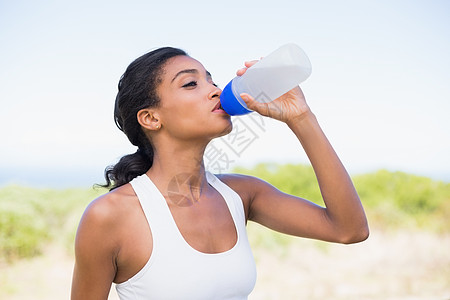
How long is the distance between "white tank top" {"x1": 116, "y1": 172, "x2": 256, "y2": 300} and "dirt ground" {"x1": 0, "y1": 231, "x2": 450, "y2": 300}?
110 inches

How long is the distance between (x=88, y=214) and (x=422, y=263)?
4.16 m

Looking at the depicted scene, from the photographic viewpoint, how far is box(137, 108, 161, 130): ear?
1199 mm

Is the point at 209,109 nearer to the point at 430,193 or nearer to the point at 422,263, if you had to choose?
the point at 422,263

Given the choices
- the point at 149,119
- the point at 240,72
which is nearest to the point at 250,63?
the point at 240,72

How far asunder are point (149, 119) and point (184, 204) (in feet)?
0.83

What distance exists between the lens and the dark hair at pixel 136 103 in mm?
1215

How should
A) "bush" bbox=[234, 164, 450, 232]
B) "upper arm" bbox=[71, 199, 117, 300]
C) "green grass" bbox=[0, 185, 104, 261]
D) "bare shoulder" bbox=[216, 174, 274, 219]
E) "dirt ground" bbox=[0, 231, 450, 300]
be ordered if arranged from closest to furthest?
1. "upper arm" bbox=[71, 199, 117, 300]
2. "bare shoulder" bbox=[216, 174, 274, 219]
3. "dirt ground" bbox=[0, 231, 450, 300]
4. "green grass" bbox=[0, 185, 104, 261]
5. "bush" bbox=[234, 164, 450, 232]

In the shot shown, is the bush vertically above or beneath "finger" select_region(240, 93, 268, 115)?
beneath

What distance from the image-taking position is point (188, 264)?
106 centimetres

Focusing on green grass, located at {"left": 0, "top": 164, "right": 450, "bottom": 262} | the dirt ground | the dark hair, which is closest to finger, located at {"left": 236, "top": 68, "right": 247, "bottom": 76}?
the dark hair

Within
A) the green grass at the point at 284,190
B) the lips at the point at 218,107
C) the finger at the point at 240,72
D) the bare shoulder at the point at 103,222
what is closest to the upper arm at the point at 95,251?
the bare shoulder at the point at 103,222

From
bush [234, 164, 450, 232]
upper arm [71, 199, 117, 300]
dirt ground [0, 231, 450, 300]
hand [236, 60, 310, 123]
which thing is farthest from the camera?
bush [234, 164, 450, 232]

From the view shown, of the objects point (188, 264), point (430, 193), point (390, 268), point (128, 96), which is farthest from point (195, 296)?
point (430, 193)

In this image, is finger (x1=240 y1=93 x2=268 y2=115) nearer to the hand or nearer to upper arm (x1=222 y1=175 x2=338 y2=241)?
the hand
